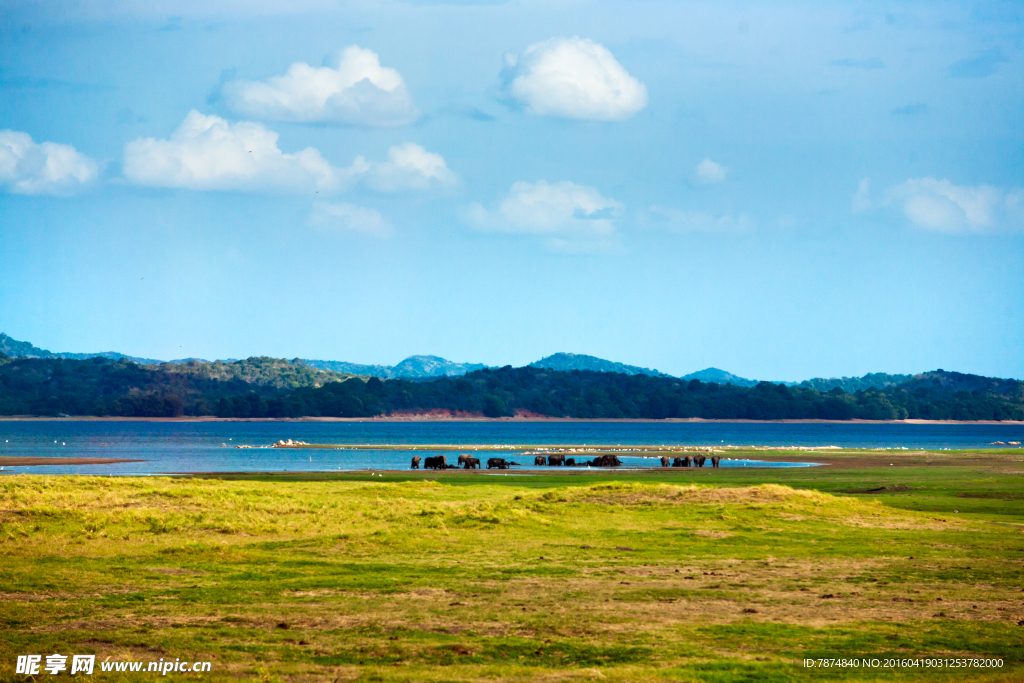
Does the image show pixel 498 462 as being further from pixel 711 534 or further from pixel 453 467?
pixel 711 534

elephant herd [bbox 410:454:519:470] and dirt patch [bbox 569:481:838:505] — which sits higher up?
dirt patch [bbox 569:481:838:505]

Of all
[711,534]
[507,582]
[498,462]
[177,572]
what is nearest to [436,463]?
[498,462]

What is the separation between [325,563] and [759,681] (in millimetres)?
14817

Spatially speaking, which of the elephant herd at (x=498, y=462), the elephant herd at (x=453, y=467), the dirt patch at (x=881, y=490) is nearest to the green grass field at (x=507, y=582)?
the dirt patch at (x=881, y=490)

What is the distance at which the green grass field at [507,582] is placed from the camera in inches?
689

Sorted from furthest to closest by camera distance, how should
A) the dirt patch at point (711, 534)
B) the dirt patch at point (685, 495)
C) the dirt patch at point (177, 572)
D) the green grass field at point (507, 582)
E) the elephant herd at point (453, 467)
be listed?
the elephant herd at point (453, 467) < the dirt patch at point (685, 495) < the dirt patch at point (711, 534) < the dirt patch at point (177, 572) < the green grass field at point (507, 582)

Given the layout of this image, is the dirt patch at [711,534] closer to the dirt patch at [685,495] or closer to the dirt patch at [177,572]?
the dirt patch at [685,495]

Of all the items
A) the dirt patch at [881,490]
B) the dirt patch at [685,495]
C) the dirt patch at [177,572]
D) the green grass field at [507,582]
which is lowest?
the dirt patch at [881,490]

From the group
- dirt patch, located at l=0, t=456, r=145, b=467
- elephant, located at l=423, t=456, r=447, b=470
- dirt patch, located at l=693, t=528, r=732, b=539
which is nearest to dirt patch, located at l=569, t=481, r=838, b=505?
dirt patch, located at l=693, t=528, r=732, b=539

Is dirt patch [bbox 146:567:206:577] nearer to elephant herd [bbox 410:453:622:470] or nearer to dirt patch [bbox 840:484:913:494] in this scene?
dirt patch [bbox 840:484:913:494]

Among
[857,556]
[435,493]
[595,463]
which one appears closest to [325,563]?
[857,556]

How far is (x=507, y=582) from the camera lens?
81.1 ft

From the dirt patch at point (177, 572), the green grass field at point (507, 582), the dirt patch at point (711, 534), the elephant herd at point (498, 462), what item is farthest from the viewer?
the elephant herd at point (498, 462)

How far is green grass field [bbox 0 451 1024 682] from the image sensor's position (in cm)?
1750
